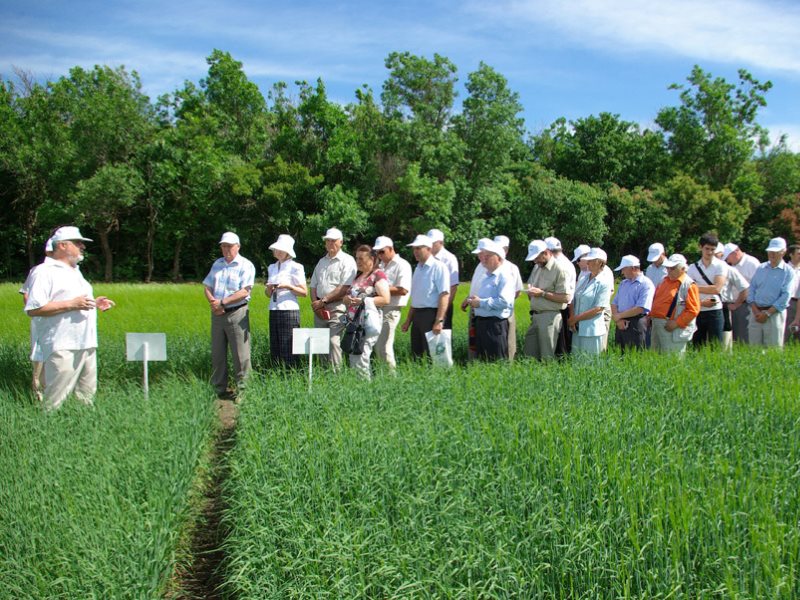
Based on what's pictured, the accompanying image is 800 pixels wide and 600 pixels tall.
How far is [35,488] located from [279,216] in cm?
2469

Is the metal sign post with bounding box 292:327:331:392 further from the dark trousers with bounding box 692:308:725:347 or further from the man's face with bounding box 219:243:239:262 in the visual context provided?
Answer: the dark trousers with bounding box 692:308:725:347

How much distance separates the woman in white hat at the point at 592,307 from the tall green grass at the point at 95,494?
139 inches

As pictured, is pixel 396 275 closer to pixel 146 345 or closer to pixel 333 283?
pixel 333 283

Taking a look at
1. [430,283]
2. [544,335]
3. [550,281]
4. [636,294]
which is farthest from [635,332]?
[430,283]

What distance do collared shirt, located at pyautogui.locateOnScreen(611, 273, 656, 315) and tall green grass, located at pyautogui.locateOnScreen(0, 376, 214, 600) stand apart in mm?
4224

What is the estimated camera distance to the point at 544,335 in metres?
6.56

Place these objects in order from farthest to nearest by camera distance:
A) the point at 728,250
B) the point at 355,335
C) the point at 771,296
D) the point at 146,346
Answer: the point at 728,250, the point at 771,296, the point at 355,335, the point at 146,346

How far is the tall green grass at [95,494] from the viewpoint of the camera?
8.31 feet

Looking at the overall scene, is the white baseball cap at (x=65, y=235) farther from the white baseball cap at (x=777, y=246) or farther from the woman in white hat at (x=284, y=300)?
the white baseball cap at (x=777, y=246)

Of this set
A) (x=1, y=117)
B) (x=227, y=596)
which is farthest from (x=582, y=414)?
(x=1, y=117)

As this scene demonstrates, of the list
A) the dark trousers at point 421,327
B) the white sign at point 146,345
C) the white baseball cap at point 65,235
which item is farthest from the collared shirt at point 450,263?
the white baseball cap at point 65,235

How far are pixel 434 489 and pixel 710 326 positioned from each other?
17.6ft

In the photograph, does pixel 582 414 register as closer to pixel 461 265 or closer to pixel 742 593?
pixel 742 593

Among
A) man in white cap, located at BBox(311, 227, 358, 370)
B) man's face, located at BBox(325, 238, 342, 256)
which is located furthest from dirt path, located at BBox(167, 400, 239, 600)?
man's face, located at BBox(325, 238, 342, 256)
